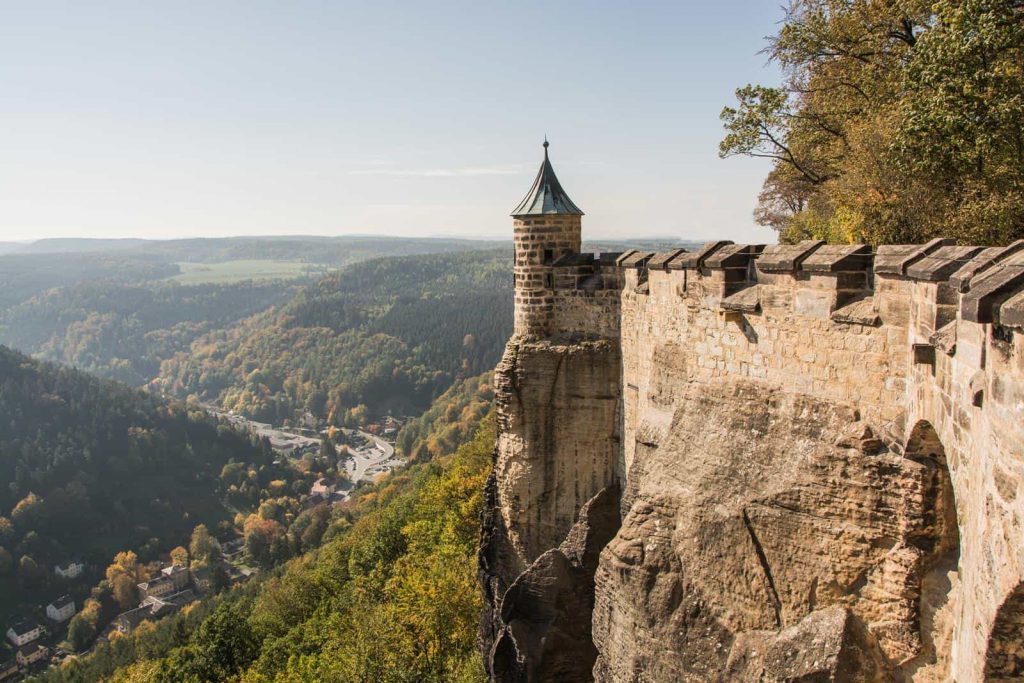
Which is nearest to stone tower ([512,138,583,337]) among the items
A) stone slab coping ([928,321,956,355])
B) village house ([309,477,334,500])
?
stone slab coping ([928,321,956,355])

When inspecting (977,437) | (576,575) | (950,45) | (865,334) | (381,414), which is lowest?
(381,414)

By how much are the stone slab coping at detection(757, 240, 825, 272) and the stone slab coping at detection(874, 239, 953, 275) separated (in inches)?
40.5

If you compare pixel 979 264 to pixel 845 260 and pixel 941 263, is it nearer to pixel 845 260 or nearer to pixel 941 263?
Result: pixel 941 263

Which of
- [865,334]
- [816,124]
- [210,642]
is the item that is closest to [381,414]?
[210,642]

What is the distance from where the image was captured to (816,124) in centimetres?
2258

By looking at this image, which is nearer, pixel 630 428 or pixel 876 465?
pixel 876 465

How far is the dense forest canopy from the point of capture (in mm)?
12203

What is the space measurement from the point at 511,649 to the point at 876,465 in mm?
10374

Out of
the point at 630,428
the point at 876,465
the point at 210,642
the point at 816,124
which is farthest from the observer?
the point at 210,642

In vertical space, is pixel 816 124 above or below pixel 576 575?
above

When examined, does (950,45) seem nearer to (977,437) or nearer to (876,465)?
(876,465)

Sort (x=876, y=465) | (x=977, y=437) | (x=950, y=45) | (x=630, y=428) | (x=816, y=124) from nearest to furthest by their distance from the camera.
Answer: (x=977, y=437)
(x=876, y=465)
(x=950, y=45)
(x=630, y=428)
(x=816, y=124)

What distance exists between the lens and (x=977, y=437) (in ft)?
17.7

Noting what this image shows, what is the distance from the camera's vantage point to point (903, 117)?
14.3 meters
